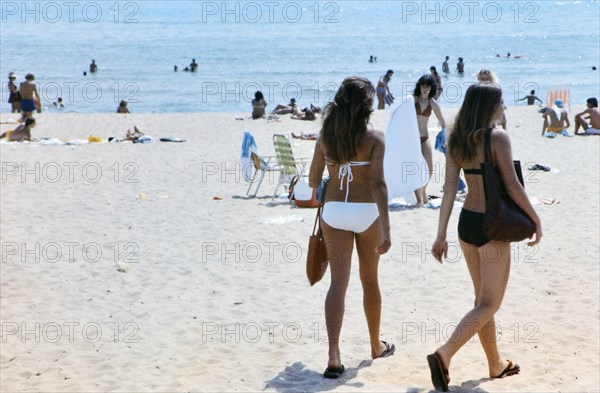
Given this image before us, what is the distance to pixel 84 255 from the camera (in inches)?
333

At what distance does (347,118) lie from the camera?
4832 mm

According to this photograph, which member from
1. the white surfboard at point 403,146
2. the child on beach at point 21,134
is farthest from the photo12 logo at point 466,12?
the white surfboard at point 403,146

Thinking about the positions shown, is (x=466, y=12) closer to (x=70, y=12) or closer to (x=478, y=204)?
(x=70, y=12)

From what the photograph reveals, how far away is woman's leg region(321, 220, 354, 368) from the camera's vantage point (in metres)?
4.96

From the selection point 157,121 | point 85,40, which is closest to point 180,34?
point 85,40

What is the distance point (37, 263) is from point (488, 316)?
489 centimetres

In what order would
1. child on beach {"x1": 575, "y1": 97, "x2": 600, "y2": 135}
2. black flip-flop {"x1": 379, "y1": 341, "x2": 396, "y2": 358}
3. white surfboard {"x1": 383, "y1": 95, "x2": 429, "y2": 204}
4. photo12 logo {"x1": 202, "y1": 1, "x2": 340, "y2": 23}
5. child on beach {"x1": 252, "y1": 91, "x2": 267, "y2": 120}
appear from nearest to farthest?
black flip-flop {"x1": 379, "y1": 341, "x2": 396, "y2": 358}, white surfboard {"x1": 383, "y1": 95, "x2": 429, "y2": 204}, child on beach {"x1": 575, "y1": 97, "x2": 600, "y2": 135}, child on beach {"x1": 252, "y1": 91, "x2": 267, "y2": 120}, photo12 logo {"x1": 202, "y1": 1, "x2": 340, "y2": 23}

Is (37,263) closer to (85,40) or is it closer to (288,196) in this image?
(288,196)

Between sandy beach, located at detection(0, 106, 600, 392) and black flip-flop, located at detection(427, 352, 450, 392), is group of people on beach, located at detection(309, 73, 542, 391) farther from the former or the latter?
sandy beach, located at detection(0, 106, 600, 392)

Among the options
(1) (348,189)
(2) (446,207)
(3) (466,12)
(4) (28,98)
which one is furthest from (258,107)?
(3) (466,12)

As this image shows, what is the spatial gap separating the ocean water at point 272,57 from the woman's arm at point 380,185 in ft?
86.5

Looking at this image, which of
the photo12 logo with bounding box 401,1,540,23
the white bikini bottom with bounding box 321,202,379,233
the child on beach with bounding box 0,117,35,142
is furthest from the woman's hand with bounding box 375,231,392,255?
the photo12 logo with bounding box 401,1,540,23

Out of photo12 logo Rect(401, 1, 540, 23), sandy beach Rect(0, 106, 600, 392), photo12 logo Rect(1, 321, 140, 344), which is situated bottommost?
photo12 logo Rect(1, 321, 140, 344)

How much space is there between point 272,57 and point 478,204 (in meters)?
59.7
